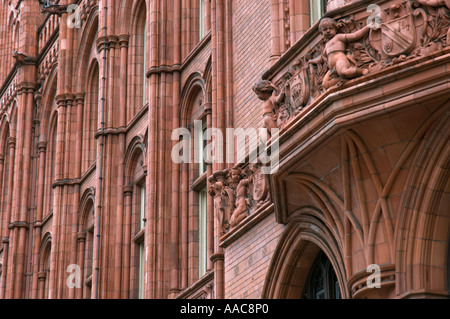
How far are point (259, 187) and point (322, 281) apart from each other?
1999 millimetres

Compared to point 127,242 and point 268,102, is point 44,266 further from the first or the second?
point 268,102

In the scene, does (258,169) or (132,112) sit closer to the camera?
(258,169)

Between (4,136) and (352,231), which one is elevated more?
(4,136)

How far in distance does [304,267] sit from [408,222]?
147 inches

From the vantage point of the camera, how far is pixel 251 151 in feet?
62.5

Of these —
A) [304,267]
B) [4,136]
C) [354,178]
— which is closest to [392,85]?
[354,178]

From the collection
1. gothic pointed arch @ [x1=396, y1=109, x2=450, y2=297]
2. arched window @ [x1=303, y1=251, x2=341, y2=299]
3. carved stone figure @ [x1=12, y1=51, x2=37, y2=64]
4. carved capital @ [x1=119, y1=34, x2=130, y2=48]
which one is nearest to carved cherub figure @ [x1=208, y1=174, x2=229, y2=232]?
arched window @ [x1=303, y1=251, x2=341, y2=299]

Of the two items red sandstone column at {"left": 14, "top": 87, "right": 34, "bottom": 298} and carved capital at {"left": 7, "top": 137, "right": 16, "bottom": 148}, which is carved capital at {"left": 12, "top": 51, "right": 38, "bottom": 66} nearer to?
red sandstone column at {"left": 14, "top": 87, "right": 34, "bottom": 298}

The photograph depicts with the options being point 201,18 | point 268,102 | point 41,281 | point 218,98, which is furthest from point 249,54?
point 41,281

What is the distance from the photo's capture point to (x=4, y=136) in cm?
4553

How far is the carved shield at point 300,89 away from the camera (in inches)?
626

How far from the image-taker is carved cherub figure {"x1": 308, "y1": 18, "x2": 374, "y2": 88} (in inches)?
583
